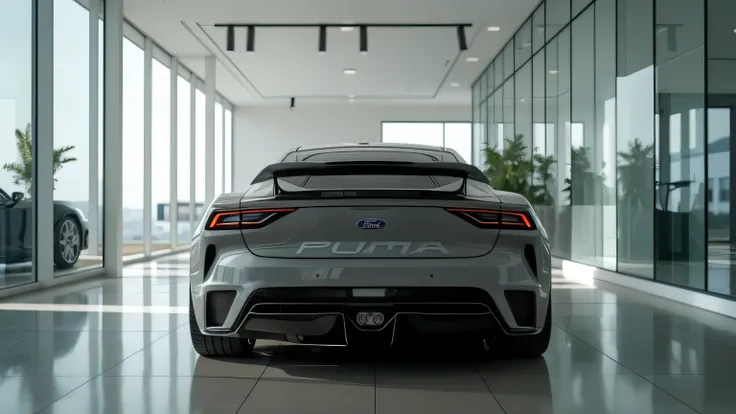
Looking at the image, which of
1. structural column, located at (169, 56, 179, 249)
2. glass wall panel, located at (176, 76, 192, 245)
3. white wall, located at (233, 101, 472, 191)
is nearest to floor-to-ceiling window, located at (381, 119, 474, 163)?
white wall, located at (233, 101, 472, 191)

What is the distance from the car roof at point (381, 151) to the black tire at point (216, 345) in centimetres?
98

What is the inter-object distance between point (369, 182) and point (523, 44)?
10.3 m

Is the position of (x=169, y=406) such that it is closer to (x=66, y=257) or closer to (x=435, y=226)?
(x=435, y=226)

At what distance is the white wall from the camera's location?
74.2 ft

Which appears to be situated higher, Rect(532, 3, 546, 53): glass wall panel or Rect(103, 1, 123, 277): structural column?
Rect(532, 3, 546, 53): glass wall panel

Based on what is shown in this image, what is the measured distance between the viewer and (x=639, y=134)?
25.2ft

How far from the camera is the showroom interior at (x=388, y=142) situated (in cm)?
324

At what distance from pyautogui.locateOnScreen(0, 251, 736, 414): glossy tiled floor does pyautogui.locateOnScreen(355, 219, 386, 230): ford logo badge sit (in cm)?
68

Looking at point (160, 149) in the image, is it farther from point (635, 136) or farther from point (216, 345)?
point (216, 345)

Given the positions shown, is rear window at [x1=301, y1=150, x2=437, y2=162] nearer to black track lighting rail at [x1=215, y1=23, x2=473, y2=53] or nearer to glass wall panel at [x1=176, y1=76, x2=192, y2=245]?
black track lighting rail at [x1=215, y1=23, x2=473, y2=53]

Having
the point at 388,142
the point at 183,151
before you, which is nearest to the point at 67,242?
the point at 388,142

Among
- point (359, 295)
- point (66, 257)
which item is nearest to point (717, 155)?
point (359, 295)

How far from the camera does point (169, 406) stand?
282cm

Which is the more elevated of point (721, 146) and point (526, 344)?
point (721, 146)
